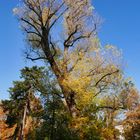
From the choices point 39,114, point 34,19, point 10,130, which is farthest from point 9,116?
point 34,19

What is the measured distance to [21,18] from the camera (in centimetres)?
2716

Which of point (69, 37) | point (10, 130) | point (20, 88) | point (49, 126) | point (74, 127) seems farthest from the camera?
point (10, 130)

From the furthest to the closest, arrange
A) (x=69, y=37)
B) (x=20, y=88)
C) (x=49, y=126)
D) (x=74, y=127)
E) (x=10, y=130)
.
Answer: (x=10, y=130) < (x=20, y=88) < (x=69, y=37) < (x=49, y=126) < (x=74, y=127)

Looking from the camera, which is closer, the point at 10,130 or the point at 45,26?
the point at 45,26

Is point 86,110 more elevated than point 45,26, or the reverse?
point 45,26

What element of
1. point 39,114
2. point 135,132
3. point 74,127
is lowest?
point 74,127

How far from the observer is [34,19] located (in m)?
27.1

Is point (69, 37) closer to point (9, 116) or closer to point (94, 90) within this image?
point (94, 90)

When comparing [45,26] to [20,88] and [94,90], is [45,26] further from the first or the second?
[20,88]

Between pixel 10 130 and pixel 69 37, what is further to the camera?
pixel 10 130

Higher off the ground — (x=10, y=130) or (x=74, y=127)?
(x=10, y=130)

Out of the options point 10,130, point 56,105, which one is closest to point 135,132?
point 10,130

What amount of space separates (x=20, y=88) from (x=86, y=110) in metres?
15.8

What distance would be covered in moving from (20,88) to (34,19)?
46.0 ft
